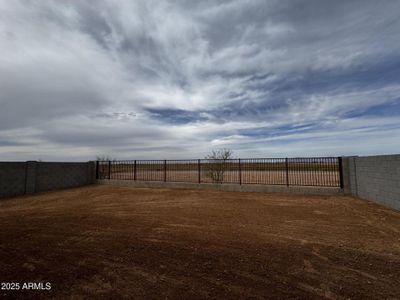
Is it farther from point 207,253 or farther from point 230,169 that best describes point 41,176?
point 207,253

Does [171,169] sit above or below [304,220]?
A: above

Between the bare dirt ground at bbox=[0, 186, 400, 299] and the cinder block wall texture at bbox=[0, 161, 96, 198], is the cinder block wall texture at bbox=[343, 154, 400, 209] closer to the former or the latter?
the bare dirt ground at bbox=[0, 186, 400, 299]

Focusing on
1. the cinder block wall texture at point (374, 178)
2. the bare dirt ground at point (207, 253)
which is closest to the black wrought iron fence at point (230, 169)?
the cinder block wall texture at point (374, 178)

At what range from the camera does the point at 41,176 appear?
16.5 m

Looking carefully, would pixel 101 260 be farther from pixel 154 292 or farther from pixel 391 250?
pixel 391 250

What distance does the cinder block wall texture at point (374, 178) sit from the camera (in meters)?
8.72

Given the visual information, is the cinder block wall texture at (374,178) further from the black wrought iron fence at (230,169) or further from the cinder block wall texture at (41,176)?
the cinder block wall texture at (41,176)

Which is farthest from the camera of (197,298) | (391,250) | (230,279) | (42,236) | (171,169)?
(171,169)

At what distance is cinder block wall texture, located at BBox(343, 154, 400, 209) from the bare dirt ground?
0.89 metres

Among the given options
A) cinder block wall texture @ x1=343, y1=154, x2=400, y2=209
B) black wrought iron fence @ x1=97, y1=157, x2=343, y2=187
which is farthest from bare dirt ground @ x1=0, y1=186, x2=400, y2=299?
black wrought iron fence @ x1=97, y1=157, x2=343, y2=187

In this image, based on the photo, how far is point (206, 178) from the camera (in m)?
17.6

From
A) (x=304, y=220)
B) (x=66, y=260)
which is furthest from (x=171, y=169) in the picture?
(x=66, y=260)

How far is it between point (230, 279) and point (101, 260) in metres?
2.44

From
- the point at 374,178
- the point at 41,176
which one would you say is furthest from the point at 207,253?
the point at 41,176
